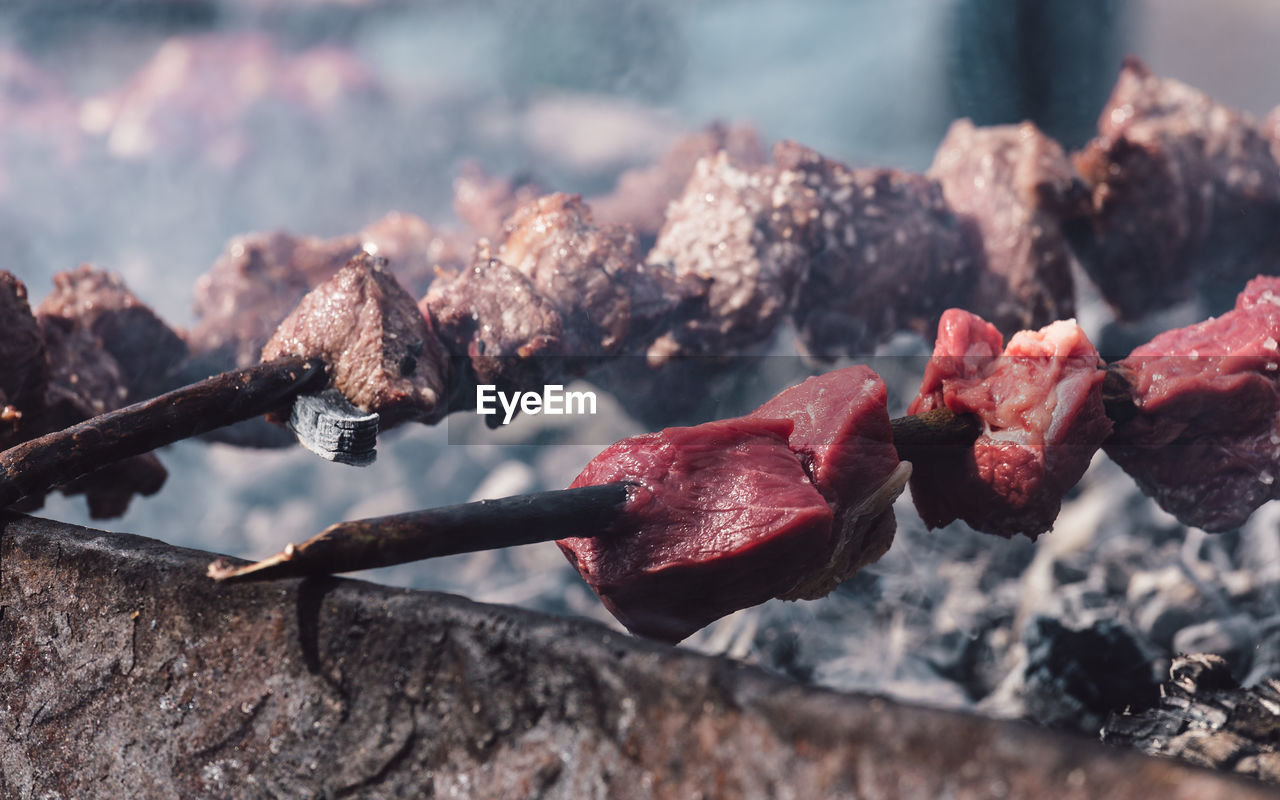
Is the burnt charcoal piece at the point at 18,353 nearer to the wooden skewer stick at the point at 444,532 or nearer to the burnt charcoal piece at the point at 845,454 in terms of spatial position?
the wooden skewer stick at the point at 444,532

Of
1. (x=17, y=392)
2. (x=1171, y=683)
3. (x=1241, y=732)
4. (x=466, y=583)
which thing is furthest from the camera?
(x=466, y=583)

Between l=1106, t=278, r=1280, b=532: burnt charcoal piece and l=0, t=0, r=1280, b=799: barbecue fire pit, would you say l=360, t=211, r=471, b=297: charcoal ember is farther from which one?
l=1106, t=278, r=1280, b=532: burnt charcoal piece

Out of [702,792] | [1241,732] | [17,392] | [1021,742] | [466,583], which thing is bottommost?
[466,583]

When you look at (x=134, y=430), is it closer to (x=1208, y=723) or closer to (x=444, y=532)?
(x=444, y=532)

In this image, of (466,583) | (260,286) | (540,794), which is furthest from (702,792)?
(466,583)

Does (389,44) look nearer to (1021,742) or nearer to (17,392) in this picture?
(17,392)

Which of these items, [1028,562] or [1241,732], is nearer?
[1241,732]

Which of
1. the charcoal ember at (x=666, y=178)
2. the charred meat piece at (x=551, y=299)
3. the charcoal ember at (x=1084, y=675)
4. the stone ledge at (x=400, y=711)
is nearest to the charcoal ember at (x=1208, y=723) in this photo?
the charcoal ember at (x=1084, y=675)

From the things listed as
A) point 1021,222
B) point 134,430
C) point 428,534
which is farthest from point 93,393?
point 1021,222

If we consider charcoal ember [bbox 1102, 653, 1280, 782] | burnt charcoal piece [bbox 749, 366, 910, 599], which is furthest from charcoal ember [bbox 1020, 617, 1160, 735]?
burnt charcoal piece [bbox 749, 366, 910, 599]
